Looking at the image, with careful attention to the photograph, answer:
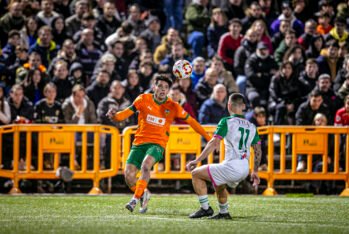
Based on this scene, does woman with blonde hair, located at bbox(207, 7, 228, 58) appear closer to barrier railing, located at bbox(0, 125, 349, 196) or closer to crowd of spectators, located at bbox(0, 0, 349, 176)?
crowd of spectators, located at bbox(0, 0, 349, 176)

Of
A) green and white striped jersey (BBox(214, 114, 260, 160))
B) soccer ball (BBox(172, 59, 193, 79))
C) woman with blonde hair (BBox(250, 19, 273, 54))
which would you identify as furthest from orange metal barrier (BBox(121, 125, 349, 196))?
green and white striped jersey (BBox(214, 114, 260, 160))

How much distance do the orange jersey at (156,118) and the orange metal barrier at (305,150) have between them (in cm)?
504

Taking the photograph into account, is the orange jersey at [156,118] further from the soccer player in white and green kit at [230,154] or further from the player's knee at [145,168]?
the soccer player in white and green kit at [230,154]

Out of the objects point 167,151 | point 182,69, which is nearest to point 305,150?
point 167,151

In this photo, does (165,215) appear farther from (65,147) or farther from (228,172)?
(65,147)

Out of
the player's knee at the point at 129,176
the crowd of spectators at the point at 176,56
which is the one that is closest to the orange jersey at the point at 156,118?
the player's knee at the point at 129,176

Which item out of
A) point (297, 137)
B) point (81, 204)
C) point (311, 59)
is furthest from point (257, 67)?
point (81, 204)

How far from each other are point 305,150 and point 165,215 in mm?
6505

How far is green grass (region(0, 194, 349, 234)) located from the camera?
10.4 m

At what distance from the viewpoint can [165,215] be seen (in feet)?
40.6

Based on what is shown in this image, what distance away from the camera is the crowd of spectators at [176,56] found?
63.1ft

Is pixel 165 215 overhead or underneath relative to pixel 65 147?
underneath

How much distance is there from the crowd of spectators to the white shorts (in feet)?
24.8

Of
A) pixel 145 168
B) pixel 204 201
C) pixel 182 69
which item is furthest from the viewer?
pixel 182 69
